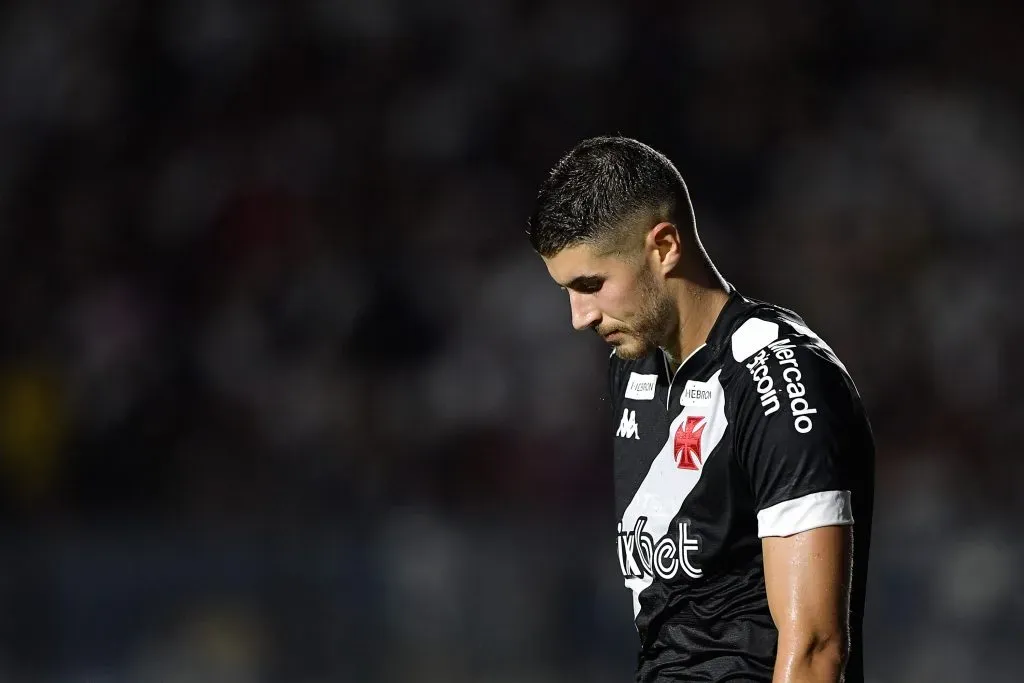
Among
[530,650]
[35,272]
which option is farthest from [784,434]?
[35,272]

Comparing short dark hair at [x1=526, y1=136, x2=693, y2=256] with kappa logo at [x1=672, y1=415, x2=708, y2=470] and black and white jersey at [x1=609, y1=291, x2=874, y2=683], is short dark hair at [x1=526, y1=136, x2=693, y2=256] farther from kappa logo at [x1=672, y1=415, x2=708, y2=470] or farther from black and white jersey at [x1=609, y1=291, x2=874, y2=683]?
kappa logo at [x1=672, y1=415, x2=708, y2=470]

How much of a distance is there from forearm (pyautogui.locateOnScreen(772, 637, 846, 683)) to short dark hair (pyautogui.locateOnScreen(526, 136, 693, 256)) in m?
0.77

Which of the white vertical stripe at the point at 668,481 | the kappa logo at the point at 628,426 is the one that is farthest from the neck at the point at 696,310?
the kappa logo at the point at 628,426

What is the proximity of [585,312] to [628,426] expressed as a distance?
341 mm

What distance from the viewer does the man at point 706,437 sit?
6.73 ft

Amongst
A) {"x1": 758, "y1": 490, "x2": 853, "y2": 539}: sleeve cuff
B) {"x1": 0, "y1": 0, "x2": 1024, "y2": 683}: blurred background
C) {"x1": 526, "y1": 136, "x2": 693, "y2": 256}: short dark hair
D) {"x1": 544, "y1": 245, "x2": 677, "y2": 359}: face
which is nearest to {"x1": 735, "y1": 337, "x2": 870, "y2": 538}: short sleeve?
{"x1": 758, "y1": 490, "x2": 853, "y2": 539}: sleeve cuff

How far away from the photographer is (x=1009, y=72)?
7719 mm

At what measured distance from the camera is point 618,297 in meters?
2.31

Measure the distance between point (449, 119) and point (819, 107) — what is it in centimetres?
230

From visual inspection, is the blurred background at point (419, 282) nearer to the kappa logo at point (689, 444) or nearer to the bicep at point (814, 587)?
the kappa logo at point (689, 444)

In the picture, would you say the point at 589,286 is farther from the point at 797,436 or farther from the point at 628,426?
the point at 797,436

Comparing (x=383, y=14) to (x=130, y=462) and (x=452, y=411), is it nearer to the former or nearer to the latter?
(x=452, y=411)

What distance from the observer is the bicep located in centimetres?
199

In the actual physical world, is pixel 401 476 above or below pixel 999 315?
below
